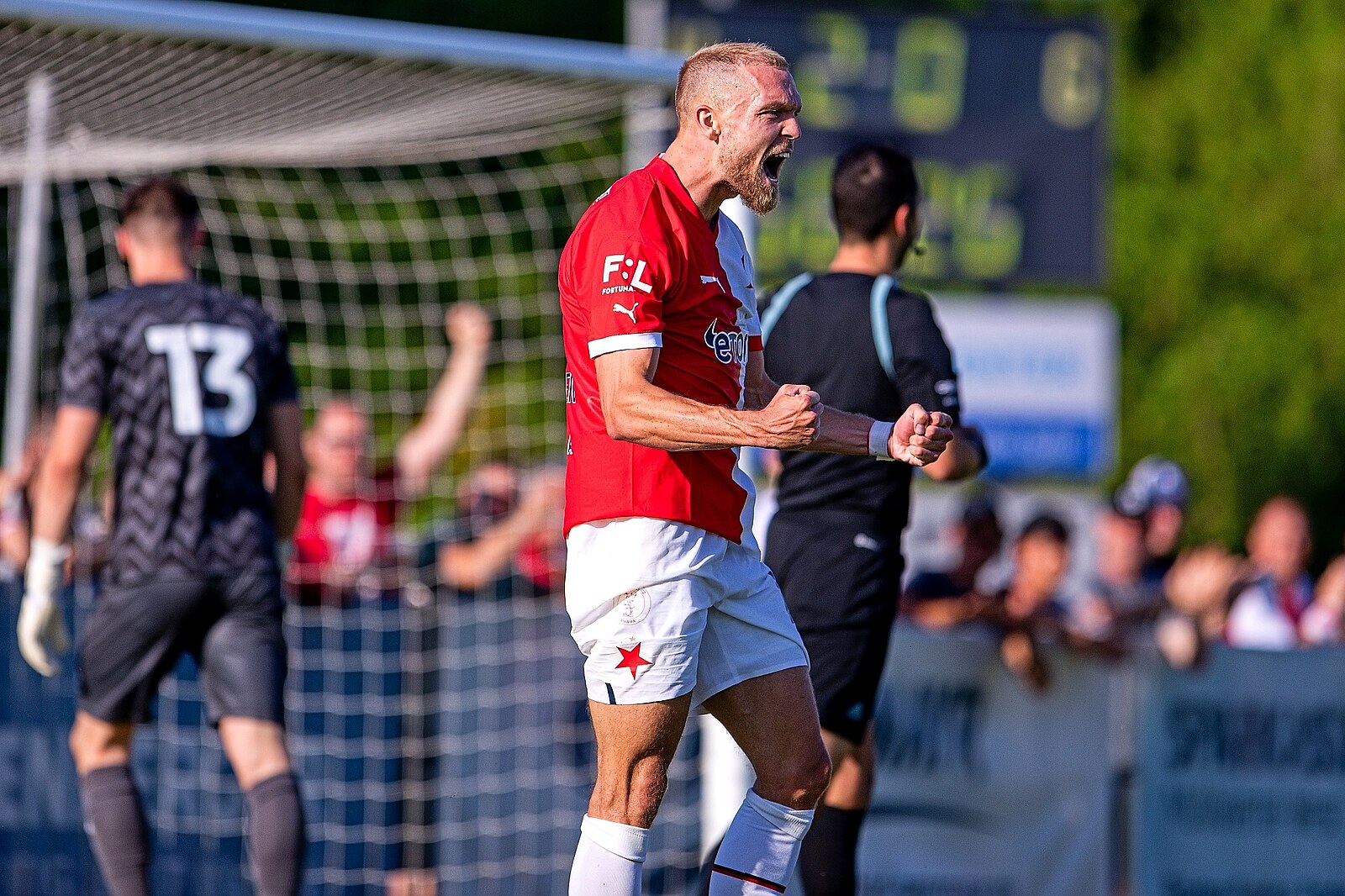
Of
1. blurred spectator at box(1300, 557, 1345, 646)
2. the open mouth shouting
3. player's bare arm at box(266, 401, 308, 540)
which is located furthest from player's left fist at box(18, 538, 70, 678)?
blurred spectator at box(1300, 557, 1345, 646)

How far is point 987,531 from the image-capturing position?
7.67 meters

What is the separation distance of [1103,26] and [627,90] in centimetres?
626

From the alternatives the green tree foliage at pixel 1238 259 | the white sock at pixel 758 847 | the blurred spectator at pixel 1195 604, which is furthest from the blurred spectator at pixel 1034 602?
the green tree foliage at pixel 1238 259

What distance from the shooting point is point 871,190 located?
5.17m

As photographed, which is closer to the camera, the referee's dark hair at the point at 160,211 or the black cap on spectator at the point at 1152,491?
the referee's dark hair at the point at 160,211

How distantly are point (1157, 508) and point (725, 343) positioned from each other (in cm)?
574

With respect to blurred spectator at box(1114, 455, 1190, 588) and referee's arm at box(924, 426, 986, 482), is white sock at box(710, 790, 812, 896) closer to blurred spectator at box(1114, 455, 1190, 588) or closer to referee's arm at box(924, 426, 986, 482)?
referee's arm at box(924, 426, 986, 482)

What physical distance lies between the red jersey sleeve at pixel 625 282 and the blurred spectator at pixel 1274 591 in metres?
5.34

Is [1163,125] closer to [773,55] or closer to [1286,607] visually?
[1286,607]

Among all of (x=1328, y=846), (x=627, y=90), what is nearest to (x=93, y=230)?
(x=627, y=90)

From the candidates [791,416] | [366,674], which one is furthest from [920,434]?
[366,674]

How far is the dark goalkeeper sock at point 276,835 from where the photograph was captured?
5285 millimetres

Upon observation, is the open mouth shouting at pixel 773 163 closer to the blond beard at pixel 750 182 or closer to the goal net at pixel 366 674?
the blond beard at pixel 750 182

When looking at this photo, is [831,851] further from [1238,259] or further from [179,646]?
[1238,259]
